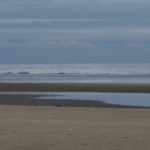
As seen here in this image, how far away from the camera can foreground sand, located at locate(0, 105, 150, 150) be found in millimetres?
12000

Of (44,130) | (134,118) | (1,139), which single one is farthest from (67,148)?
(134,118)

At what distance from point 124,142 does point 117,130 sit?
84.3 inches

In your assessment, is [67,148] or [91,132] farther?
[91,132]

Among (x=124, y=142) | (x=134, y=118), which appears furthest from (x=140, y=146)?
(x=134, y=118)

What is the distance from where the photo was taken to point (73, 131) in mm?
14438

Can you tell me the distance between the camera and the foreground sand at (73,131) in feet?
39.4

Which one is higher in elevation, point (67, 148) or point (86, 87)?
point (67, 148)

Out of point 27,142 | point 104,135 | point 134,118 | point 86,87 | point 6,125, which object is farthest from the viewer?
point 86,87

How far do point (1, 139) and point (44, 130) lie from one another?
6.71 ft

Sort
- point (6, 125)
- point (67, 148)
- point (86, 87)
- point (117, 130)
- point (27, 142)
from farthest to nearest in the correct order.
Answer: point (86, 87), point (6, 125), point (117, 130), point (27, 142), point (67, 148)

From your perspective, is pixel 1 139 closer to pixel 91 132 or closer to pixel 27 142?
pixel 27 142

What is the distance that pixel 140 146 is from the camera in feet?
39.0

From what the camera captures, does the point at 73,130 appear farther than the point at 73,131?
Yes

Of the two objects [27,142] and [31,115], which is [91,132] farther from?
[31,115]
